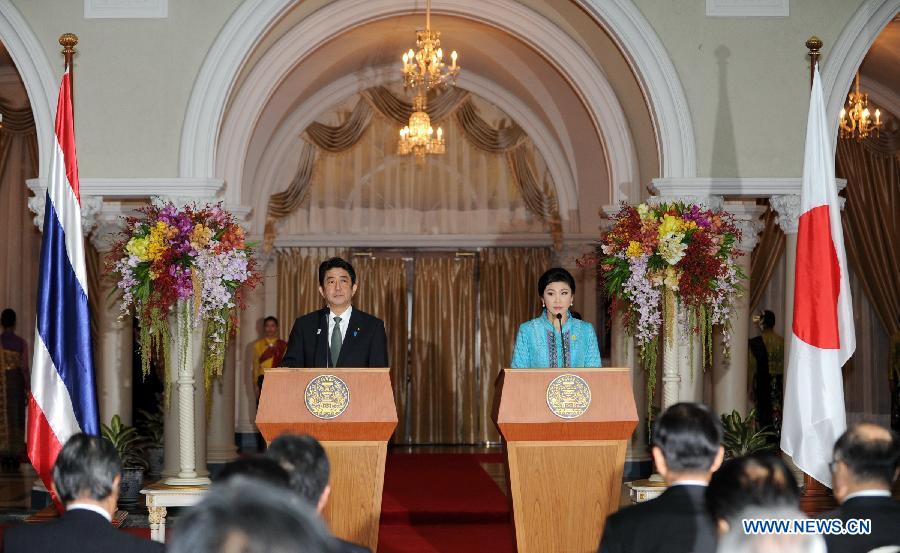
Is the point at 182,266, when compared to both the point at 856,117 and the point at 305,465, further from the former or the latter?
the point at 856,117

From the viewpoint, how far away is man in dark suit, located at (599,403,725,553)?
2.98 metres

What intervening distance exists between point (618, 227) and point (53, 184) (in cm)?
343

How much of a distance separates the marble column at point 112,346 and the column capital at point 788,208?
5.13 meters

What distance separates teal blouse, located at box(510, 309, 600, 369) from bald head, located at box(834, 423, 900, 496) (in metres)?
2.99

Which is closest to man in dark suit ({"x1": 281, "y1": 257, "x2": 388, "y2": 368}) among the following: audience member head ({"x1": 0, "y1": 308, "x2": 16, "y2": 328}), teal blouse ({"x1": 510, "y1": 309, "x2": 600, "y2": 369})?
teal blouse ({"x1": 510, "y1": 309, "x2": 600, "y2": 369})

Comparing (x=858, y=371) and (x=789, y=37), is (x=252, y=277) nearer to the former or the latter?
(x=789, y=37)

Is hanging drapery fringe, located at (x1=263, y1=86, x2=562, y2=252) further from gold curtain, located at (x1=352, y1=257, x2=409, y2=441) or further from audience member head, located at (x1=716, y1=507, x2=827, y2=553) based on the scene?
audience member head, located at (x1=716, y1=507, x2=827, y2=553)

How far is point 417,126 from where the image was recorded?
1239 cm

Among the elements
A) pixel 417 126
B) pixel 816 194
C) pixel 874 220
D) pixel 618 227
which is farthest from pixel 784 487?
pixel 874 220

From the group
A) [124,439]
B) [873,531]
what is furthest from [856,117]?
[873,531]

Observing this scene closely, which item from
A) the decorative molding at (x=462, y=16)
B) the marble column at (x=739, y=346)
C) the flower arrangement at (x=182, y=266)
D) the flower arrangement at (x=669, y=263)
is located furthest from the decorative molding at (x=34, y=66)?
the marble column at (x=739, y=346)

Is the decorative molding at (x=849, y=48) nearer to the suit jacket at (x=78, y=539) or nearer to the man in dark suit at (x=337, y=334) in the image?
the man in dark suit at (x=337, y=334)

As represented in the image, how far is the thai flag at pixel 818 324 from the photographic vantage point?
20.4 feet

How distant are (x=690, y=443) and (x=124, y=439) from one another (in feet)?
23.0
